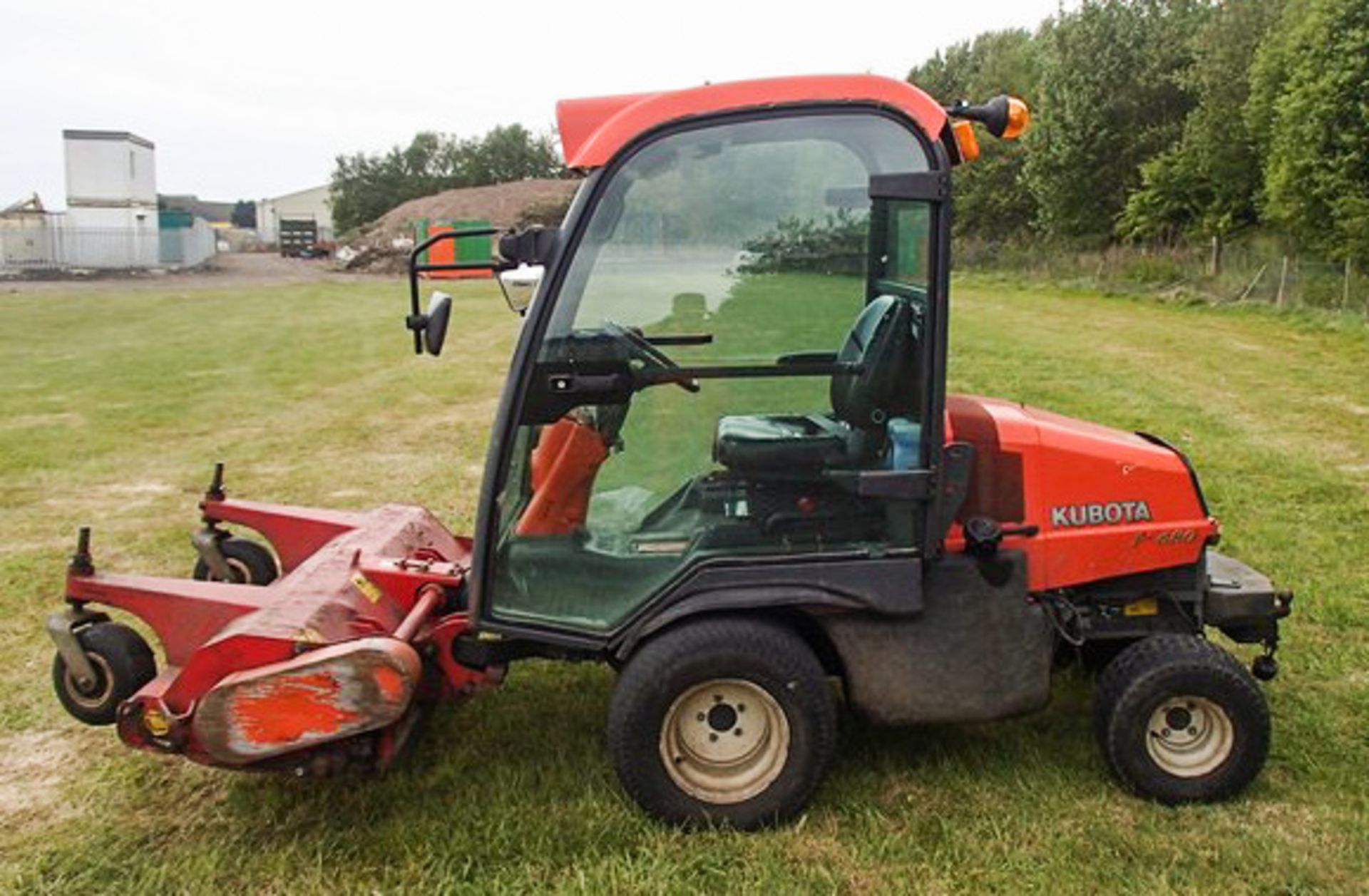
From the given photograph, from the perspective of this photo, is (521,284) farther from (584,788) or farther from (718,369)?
(584,788)

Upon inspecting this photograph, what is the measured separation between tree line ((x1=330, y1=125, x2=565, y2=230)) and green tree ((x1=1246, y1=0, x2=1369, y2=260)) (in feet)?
148

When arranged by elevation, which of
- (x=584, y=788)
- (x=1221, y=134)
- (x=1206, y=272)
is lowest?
(x=584, y=788)

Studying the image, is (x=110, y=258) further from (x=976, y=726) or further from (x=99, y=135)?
(x=976, y=726)

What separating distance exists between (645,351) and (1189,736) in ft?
6.57

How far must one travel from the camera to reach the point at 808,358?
320 centimetres

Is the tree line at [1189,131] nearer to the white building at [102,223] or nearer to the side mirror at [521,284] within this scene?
the side mirror at [521,284]

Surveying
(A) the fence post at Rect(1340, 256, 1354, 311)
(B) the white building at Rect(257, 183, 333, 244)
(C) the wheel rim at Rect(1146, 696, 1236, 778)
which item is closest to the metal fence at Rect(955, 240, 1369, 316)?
(A) the fence post at Rect(1340, 256, 1354, 311)

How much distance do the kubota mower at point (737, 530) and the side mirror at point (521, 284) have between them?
1cm

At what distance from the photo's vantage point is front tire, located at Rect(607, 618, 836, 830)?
10.3 feet

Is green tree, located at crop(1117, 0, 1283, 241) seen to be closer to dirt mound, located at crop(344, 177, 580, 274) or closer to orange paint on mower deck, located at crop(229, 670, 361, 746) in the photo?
dirt mound, located at crop(344, 177, 580, 274)

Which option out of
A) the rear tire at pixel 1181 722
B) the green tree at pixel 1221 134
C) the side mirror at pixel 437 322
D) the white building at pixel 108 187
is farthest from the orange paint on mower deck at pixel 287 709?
the white building at pixel 108 187

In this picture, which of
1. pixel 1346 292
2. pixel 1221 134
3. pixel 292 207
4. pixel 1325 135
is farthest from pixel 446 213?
pixel 292 207

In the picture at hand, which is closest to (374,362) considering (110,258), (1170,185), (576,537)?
(576,537)

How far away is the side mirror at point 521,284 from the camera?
3.15m
